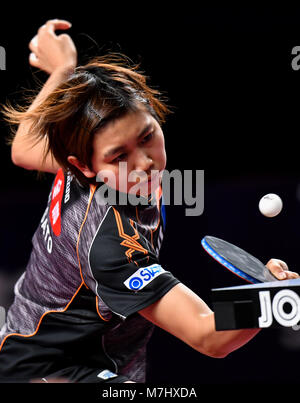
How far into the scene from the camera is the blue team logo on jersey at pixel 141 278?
4.32ft

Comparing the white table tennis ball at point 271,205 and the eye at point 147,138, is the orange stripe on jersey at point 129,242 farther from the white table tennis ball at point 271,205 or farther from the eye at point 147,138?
the white table tennis ball at point 271,205

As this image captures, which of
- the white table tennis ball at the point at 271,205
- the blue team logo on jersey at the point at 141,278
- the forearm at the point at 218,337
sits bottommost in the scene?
the forearm at the point at 218,337

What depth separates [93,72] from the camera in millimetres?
1517

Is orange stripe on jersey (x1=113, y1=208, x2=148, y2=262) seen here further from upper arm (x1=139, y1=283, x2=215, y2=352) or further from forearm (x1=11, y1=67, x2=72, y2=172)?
forearm (x1=11, y1=67, x2=72, y2=172)

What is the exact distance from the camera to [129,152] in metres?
1.39

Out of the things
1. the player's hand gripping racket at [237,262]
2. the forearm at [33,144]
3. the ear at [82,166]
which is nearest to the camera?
the player's hand gripping racket at [237,262]

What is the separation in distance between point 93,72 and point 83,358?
69 cm

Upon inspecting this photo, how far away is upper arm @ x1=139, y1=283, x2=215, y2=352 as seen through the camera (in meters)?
1.24

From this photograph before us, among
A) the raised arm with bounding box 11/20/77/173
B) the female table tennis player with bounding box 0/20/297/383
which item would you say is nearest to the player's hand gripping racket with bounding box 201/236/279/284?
the female table tennis player with bounding box 0/20/297/383

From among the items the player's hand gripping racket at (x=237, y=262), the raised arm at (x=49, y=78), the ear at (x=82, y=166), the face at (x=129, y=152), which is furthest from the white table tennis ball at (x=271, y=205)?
the raised arm at (x=49, y=78)

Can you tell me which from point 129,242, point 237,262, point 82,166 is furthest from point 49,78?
point 237,262

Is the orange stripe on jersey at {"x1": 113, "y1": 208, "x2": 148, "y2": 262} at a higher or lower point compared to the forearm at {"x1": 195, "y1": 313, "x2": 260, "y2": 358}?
higher

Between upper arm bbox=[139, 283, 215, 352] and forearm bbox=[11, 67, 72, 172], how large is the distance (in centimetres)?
58
